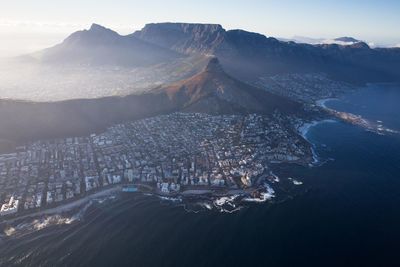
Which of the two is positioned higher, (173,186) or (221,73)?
(221,73)

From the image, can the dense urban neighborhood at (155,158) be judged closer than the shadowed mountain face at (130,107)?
Yes

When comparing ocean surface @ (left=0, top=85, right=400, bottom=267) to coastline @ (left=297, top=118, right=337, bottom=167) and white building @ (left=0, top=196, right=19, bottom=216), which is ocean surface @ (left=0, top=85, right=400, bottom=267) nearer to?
white building @ (left=0, top=196, right=19, bottom=216)

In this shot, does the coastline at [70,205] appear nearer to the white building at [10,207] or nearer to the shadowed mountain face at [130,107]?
the white building at [10,207]

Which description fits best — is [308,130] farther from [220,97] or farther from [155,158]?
[155,158]

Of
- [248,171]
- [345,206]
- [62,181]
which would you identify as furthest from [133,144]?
[345,206]

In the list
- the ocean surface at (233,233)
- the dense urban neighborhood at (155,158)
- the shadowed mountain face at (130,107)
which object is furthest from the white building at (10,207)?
the shadowed mountain face at (130,107)

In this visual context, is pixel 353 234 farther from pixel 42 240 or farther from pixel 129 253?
pixel 42 240

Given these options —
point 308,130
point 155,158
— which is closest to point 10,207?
point 155,158
